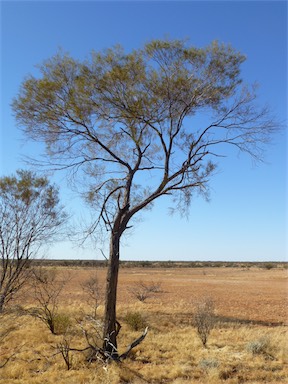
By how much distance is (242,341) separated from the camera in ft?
38.9

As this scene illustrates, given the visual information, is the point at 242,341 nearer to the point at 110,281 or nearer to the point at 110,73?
the point at 110,281

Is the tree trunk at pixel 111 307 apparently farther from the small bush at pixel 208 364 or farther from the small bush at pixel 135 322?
the small bush at pixel 135 322

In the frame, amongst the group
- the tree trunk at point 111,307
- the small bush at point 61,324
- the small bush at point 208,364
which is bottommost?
the small bush at point 61,324

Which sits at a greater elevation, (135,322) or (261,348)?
(261,348)

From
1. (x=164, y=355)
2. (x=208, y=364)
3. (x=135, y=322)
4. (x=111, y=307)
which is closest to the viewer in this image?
(x=208, y=364)

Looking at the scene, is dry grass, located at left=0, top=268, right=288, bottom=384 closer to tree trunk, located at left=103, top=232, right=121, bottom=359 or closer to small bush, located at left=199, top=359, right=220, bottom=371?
small bush, located at left=199, top=359, right=220, bottom=371

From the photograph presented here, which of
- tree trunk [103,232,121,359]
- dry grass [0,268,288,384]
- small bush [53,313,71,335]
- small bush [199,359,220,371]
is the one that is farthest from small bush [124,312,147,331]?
small bush [199,359,220,371]

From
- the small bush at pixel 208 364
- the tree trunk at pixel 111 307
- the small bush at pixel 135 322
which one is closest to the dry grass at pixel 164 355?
the small bush at pixel 208 364

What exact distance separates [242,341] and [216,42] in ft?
27.9

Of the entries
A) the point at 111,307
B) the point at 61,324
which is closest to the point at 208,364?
the point at 111,307

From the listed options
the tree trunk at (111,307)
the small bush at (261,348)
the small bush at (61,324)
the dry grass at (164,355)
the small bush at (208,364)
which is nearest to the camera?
the dry grass at (164,355)

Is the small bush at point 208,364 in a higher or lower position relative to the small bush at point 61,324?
higher

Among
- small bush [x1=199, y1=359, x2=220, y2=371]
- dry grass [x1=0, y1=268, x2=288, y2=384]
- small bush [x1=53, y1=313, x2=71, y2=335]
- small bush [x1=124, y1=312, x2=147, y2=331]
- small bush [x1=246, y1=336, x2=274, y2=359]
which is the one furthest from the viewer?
small bush [x1=124, y1=312, x2=147, y2=331]

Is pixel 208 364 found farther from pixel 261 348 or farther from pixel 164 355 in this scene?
pixel 261 348
